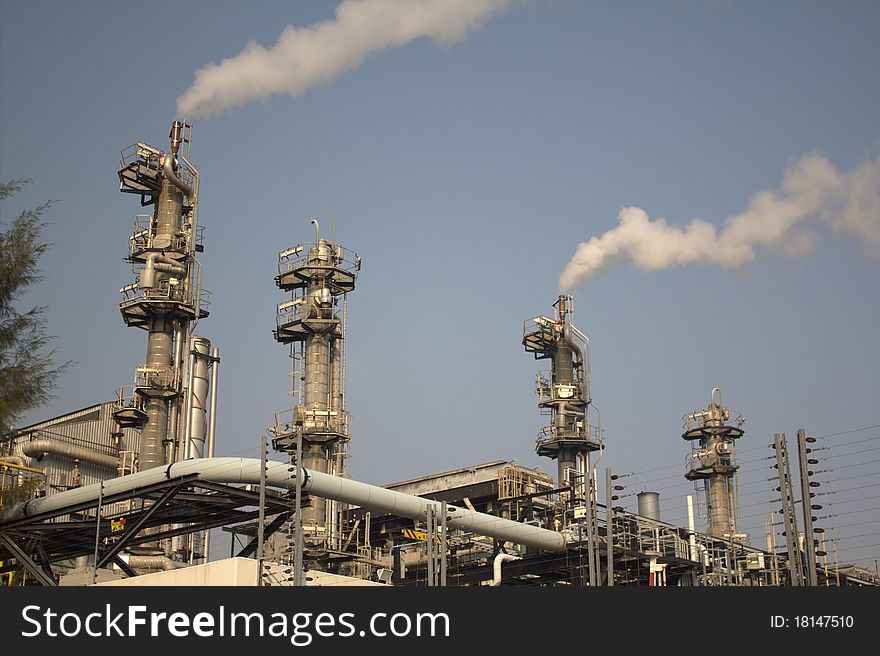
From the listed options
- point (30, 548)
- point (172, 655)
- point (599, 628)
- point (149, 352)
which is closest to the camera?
point (172, 655)

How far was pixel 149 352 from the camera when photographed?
53.4 metres

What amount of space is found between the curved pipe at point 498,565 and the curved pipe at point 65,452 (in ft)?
74.3

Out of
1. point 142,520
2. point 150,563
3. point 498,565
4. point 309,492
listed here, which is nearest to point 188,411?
point 150,563

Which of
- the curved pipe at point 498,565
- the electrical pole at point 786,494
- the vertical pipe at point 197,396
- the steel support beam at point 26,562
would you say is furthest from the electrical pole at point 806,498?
the vertical pipe at point 197,396

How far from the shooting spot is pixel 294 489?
41688 mm

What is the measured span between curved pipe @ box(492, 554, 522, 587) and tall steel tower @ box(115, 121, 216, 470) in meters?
16.7

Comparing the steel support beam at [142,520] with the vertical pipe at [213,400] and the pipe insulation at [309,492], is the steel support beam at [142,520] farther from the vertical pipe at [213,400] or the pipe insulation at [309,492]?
the vertical pipe at [213,400]

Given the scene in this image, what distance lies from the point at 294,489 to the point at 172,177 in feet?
71.6

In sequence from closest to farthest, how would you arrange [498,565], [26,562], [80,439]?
[26,562] → [498,565] → [80,439]

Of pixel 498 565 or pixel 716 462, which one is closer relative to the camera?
pixel 498 565

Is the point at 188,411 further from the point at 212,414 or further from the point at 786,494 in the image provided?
the point at 786,494

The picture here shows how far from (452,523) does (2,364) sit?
24.2 metres

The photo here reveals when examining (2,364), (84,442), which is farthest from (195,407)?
(2,364)

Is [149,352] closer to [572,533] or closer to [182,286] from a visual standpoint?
[182,286]
